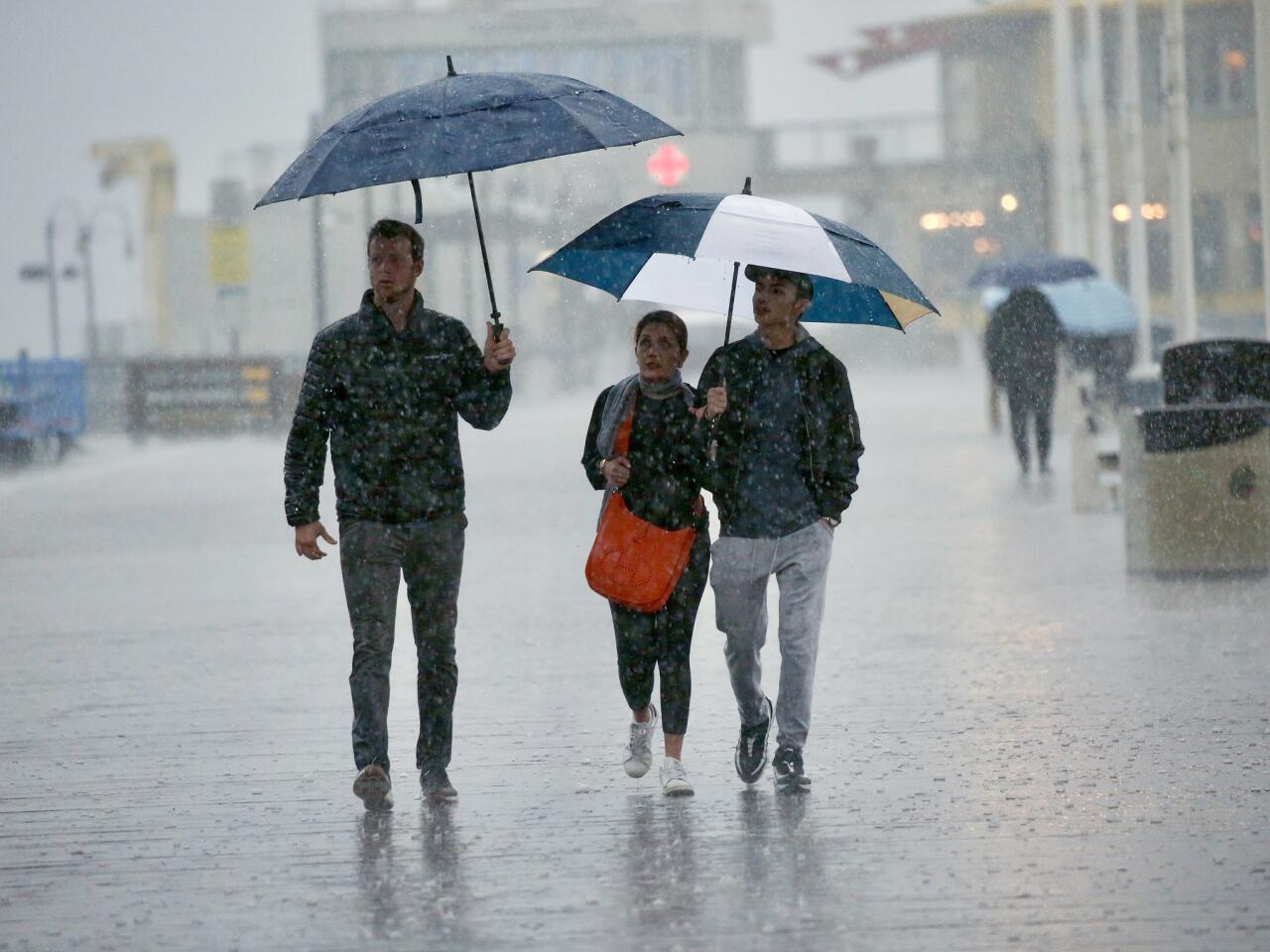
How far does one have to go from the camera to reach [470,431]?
34750 millimetres

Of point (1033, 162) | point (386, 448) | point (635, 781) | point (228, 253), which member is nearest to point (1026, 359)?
point (635, 781)

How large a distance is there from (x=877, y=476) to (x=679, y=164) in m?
54.9

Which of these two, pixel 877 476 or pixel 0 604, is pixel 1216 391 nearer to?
pixel 0 604

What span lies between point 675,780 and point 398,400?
54.0 inches

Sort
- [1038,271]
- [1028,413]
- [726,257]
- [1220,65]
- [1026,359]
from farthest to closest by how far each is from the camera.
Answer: [1220,65], [1038,271], [1028,413], [1026,359], [726,257]

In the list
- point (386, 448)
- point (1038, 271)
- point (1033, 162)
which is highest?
point (1033, 162)

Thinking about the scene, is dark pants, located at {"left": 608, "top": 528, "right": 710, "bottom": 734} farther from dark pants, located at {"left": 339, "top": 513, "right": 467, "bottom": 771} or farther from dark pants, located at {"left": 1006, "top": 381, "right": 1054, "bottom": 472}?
dark pants, located at {"left": 1006, "top": 381, "right": 1054, "bottom": 472}

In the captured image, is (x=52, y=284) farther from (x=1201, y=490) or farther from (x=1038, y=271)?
(x=1201, y=490)

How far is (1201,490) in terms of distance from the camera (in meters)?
12.6

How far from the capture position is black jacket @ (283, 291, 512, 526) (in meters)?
6.76

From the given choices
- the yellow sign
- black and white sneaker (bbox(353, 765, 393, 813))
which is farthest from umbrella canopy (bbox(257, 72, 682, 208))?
the yellow sign

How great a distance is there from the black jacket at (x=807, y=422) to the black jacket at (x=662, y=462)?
0.07m

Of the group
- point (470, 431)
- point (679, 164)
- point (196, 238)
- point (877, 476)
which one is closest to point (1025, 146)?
point (679, 164)

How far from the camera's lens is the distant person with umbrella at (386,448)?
6.76 metres
